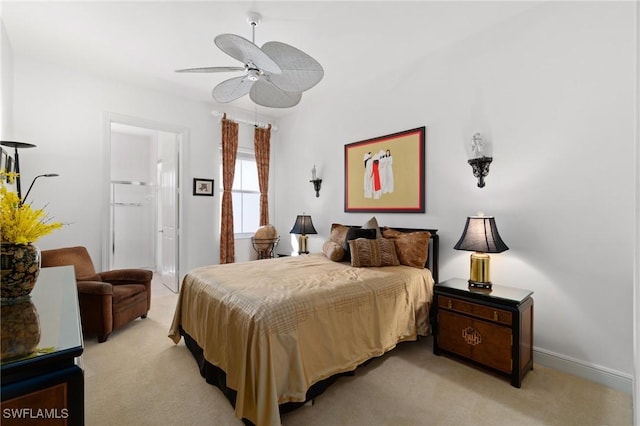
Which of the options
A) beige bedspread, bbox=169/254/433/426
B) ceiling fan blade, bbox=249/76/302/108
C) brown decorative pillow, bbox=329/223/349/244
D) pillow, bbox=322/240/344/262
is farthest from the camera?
brown decorative pillow, bbox=329/223/349/244

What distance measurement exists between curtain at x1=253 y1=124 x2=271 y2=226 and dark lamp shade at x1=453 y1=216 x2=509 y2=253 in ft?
11.8

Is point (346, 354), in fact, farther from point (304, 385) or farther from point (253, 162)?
point (253, 162)

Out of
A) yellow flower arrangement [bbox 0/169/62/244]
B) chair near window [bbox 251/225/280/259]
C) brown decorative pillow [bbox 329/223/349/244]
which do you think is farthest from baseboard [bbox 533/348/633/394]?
chair near window [bbox 251/225/280/259]

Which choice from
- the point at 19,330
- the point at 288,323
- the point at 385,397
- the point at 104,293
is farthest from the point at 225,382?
the point at 104,293

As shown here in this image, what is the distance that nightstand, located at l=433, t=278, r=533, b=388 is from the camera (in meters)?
2.16

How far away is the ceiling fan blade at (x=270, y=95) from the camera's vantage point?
8.64ft

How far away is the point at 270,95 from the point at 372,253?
1845 mm

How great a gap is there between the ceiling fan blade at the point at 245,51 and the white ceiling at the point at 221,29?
766mm

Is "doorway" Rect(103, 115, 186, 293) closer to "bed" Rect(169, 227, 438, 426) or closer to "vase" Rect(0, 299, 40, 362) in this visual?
"bed" Rect(169, 227, 438, 426)

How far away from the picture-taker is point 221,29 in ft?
9.18

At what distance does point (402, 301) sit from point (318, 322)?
3.10 feet

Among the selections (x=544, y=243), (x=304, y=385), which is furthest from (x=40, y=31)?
(x=544, y=243)

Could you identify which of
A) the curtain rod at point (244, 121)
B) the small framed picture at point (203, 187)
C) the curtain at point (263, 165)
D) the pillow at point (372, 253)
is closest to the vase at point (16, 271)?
the pillow at point (372, 253)

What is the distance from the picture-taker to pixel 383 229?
11.5ft
